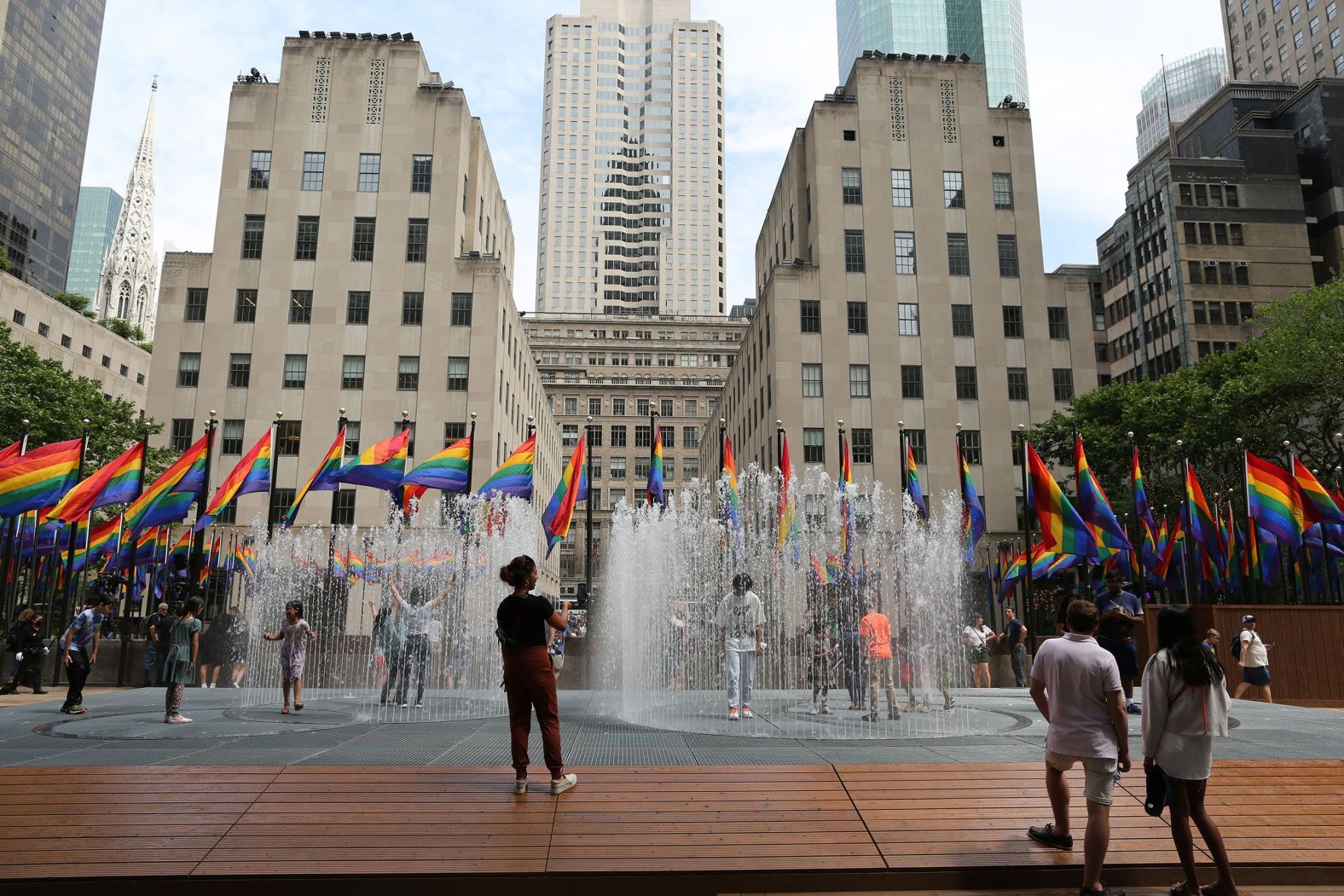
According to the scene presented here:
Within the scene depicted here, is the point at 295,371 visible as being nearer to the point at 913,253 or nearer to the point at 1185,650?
the point at 913,253

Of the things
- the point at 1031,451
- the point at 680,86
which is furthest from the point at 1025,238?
the point at 680,86

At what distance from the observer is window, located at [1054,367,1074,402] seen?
4966cm

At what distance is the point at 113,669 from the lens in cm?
2202

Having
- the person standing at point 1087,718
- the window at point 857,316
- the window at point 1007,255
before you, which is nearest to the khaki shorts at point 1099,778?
the person standing at point 1087,718

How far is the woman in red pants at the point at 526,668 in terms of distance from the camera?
8.39 meters

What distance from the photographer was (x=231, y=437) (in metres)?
47.3

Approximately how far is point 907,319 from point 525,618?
44.7 metres

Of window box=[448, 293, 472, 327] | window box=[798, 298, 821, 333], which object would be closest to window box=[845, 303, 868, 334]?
window box=[798, 298, 821, 333]

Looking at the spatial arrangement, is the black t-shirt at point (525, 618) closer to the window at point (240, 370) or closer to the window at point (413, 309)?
the window at point (413, 309)

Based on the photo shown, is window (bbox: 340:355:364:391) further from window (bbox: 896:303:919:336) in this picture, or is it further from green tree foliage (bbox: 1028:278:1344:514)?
green tree foliage (bbox: 1028:278:1344:514)

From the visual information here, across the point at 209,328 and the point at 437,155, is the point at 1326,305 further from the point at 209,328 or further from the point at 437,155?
the point at 209,328

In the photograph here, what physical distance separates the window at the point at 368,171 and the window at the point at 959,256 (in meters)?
32.1

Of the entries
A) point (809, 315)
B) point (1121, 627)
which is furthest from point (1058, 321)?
point (1121, 627)

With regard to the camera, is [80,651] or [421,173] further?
[421,173]
